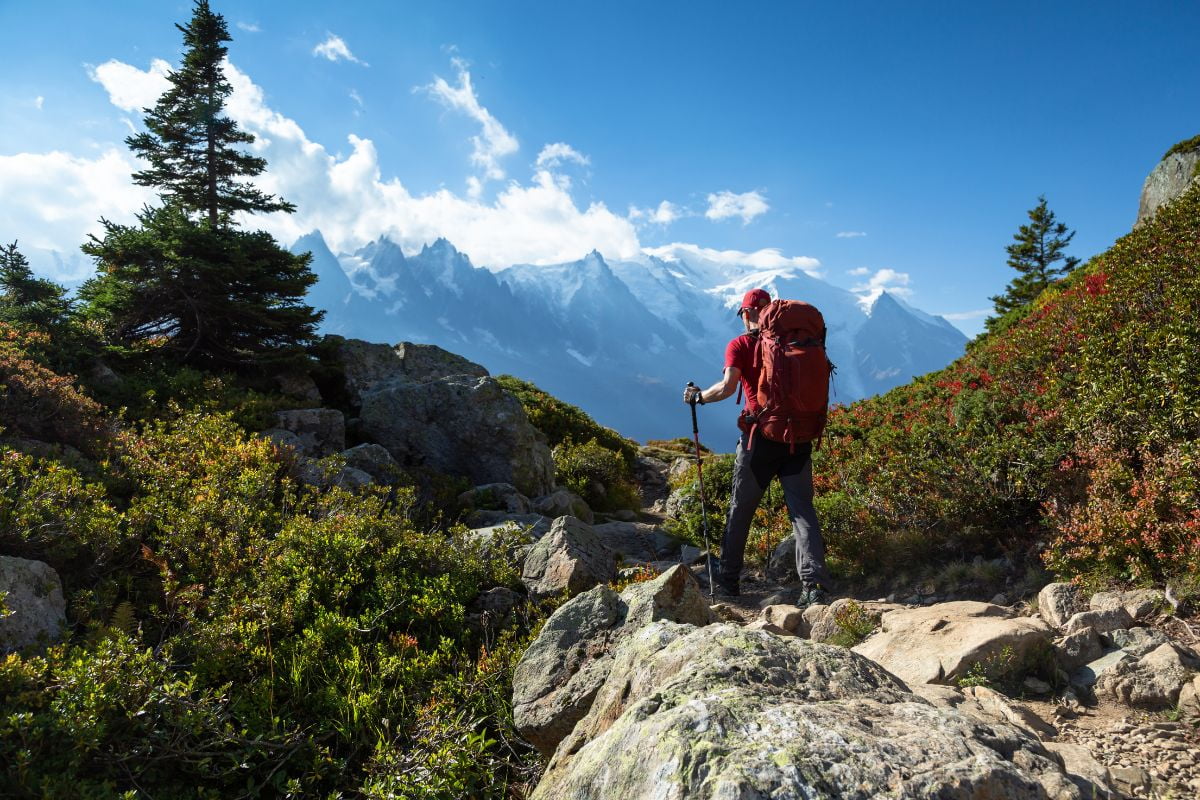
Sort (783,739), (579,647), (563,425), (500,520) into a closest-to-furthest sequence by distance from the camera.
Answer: (783,739)
(579,647)
(500,520)
(563,425)

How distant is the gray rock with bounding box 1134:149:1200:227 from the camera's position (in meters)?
20.1

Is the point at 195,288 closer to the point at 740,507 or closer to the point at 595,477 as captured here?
the point at 595,477

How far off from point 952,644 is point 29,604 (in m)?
6.85

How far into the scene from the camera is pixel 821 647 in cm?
344

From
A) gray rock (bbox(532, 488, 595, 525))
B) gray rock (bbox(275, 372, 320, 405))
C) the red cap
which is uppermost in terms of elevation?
gray rock (bbox(275, 372, 320, 405))

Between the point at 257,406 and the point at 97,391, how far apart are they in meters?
2.32

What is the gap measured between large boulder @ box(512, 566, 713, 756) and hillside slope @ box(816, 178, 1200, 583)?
13.5 ft

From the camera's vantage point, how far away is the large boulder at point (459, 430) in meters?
11.8

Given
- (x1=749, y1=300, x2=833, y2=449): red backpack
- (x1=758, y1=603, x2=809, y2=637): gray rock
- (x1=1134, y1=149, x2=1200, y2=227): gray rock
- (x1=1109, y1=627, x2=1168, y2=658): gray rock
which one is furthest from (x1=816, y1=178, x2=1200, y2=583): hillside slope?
(x1=1134, y1=149, x2=1200, y2=227): gray rock

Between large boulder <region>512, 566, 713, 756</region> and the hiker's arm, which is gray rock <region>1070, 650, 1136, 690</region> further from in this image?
the hiker's arm

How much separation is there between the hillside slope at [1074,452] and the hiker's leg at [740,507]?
5.77 feet

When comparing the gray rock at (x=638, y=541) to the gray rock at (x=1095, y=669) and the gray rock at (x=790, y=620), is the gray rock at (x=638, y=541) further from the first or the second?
the gray rock at (x=1095, y=669)

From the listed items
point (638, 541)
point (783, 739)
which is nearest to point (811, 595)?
point (783, 739)

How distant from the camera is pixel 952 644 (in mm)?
4367
